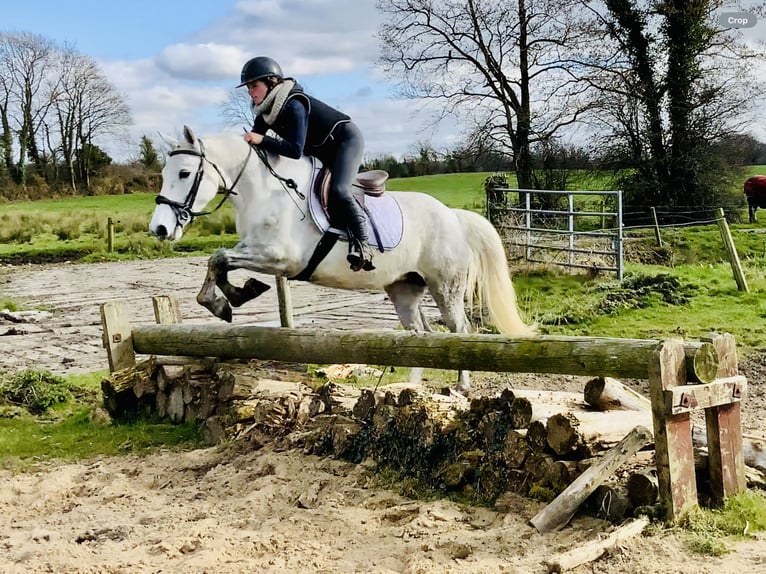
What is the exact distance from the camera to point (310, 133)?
552 centimetres

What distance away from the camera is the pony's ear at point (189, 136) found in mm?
5207

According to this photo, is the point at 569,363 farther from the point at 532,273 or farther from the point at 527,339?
the point at 532,273

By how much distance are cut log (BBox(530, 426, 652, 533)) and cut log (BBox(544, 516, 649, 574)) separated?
0.23 meters

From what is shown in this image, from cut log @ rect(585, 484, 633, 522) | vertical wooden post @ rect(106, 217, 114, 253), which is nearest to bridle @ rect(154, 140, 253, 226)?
cut log @ rect(585, 484, 633, 522)

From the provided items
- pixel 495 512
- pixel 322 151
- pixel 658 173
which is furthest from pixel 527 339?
pixel 658 173

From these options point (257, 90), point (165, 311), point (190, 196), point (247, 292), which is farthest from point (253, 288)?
point (165, 311)

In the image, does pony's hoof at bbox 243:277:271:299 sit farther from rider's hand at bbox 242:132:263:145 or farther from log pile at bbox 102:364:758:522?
rider's hand at bbox 242:132:263:145

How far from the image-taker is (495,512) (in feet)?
12.8

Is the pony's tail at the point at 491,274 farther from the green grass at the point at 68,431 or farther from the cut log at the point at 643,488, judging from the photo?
the cut log at the point at 643,488

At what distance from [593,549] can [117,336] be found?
426cm

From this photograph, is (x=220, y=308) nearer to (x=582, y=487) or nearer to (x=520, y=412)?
(x=520, y=412)

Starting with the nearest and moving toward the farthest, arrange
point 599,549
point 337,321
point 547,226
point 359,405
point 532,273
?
1. point 599,549
2. point 359,405
3. point 337,321
4. point 532,273
5. point 547,226

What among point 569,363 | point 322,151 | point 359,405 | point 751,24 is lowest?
point 359,405

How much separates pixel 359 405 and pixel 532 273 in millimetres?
9218
